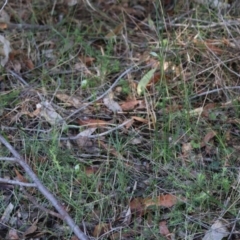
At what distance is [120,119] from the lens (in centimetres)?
279

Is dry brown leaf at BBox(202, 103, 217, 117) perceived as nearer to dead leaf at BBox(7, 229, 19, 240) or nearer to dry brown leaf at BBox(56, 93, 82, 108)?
dry brown leaf at BBox(56, 93, 82, 108)

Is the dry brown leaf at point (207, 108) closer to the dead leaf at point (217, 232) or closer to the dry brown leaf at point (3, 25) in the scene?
the dead leaf at point (217, 232)

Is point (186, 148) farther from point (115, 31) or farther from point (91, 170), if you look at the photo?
point (115, 31)

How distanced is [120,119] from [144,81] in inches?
8.7

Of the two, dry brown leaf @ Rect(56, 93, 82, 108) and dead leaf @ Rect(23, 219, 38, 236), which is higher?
dry brown leaf @ Rect(56, 93, 82, 108)

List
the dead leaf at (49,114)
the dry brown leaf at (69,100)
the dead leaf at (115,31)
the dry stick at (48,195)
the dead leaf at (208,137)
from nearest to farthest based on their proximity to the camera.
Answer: the dry stick at (48,195), the dead leaf at (208,137), the dead leaf at (49,114), the dry brown leaf at (69,100), the dead leaf at (115,31)

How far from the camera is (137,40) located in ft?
10.7

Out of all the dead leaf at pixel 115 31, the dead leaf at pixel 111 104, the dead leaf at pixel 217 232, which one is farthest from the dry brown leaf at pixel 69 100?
the dead leaf at pixel 217 232

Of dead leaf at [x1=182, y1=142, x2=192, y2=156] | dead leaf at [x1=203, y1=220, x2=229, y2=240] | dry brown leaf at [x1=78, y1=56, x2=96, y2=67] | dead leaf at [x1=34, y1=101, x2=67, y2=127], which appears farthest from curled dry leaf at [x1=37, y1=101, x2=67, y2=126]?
dead leaf at [x1=203, y1=220, x2=229, y2=240]

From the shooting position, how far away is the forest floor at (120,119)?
93.5 inches

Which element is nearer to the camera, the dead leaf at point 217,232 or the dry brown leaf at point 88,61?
the dead leaf at point 217,232

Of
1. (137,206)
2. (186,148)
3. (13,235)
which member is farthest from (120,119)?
(13,235)

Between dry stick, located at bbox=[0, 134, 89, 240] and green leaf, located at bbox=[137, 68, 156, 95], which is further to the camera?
green leaf, located at bbox=[137, 68, 156, 95]

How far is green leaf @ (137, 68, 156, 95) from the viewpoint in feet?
9.47
